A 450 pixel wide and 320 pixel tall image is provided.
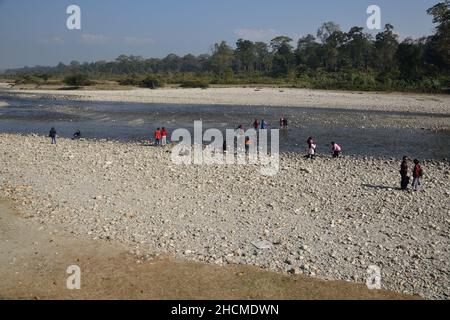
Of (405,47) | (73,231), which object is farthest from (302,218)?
(405,47)

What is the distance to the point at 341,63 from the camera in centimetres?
10669

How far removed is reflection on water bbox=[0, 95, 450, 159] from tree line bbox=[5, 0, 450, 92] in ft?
103

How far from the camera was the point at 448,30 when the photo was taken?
68.2 metres

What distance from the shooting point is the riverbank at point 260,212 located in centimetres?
1075

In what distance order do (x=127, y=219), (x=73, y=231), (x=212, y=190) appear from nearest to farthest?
(x=73, y=231) → (x=127, y=219) → (x=212, y=190)

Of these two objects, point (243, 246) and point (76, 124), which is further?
point (76, 124)

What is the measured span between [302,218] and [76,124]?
30886mm

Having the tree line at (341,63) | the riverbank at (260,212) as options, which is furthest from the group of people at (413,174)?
the tree line at (341,63)

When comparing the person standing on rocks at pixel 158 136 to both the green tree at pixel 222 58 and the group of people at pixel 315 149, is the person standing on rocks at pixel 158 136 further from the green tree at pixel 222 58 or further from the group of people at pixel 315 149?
the green tree at pixel 222 58

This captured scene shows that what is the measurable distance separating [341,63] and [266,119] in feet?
235

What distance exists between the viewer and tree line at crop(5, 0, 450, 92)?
7244 cm

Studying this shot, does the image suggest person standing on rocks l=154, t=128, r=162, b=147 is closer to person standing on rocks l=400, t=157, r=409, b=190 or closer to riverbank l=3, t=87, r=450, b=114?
person standing on rocks l=400, t=157, r=409, b=190

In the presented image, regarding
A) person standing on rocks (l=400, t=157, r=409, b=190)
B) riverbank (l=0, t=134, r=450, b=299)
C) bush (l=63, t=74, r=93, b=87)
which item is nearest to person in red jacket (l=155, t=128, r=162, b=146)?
riverbank (l=0, t=134, r=450, b=299)
